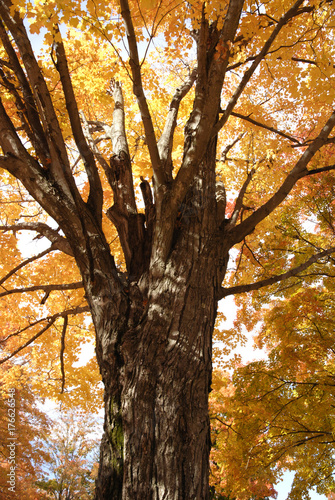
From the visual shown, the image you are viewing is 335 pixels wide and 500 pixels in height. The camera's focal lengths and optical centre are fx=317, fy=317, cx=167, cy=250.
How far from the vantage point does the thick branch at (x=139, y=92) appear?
73.9 inches

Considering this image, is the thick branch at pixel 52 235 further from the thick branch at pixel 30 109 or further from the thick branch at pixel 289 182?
the thick branch at pixel 289 182

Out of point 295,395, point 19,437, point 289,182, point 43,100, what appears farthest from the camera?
point 19,437

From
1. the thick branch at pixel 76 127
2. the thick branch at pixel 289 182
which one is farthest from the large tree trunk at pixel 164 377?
the thick branch at pixel 76 127

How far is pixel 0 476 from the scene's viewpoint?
7223 mm

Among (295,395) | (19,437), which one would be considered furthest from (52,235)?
(19,437)

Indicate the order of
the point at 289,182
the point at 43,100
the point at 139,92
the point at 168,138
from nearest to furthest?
the point at 139,92, the point at 43,100, the point at 289,182, the point at 168,138

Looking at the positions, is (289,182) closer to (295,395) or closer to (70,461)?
(295,395)

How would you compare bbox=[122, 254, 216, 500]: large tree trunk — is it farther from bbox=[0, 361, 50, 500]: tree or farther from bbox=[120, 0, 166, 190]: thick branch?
bbox=[0, 361, 50, 500]: tree

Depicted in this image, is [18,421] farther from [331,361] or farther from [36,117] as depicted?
[36,117]

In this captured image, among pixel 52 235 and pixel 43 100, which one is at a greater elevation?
pixel 43 100

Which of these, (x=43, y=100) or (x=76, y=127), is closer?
(x=43, y=100)

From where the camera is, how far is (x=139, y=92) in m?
2.08

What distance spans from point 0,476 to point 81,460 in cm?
527

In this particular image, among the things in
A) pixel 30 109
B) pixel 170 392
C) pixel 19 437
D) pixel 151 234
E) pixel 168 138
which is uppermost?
pixel 168 138
